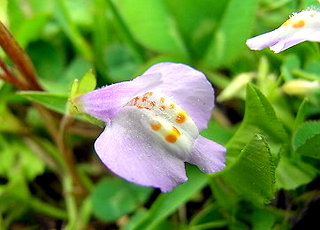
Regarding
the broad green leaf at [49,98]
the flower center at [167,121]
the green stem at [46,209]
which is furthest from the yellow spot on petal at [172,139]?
the green stem at [46,209]

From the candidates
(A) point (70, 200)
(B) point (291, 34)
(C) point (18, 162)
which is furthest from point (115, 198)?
(B) point (291, 34)

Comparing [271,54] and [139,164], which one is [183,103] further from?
[271,54]

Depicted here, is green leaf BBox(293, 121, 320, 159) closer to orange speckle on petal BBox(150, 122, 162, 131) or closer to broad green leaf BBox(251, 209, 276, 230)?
broad green leaf BBox(251, 209, 276, 230)

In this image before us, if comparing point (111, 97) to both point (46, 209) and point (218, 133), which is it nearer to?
point (218, 133)

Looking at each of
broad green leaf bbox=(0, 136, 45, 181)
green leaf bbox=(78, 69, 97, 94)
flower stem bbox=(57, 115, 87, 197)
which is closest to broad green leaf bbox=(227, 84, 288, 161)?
green leaf bbox=(78, 69, 97, 94)

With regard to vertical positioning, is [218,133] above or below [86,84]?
below

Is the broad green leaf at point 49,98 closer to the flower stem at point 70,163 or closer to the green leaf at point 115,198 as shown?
the flower stem at point 70,163
